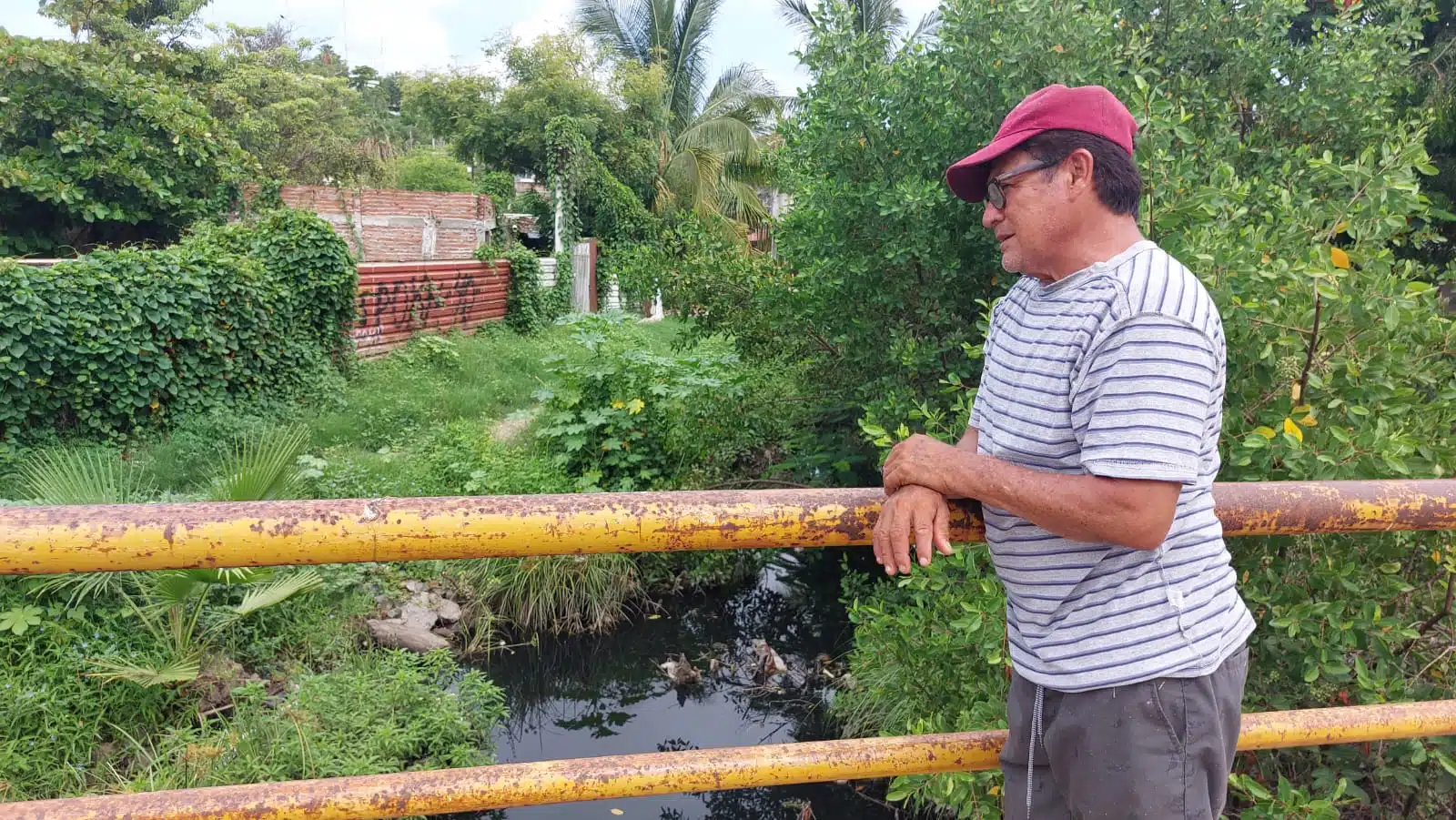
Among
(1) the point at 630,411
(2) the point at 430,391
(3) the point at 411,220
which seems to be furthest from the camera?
(3) the point at 411,220

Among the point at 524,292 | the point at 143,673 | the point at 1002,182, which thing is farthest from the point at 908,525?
the point at 524,292

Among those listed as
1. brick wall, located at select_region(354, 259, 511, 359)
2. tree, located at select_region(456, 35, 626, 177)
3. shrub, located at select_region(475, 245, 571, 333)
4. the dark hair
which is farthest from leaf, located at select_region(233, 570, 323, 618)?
tree, located at select_region(456, 35, 626, 177)

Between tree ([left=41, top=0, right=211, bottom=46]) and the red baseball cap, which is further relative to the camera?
tree ([left=41, top=0, right=211, bottom=46])

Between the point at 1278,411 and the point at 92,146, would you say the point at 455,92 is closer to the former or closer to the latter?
the point at 92,146

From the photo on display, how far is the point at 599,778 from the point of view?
132 centimetres

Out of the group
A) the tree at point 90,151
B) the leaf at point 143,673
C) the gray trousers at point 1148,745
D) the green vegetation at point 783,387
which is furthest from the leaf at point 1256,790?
the tree at point 90,151

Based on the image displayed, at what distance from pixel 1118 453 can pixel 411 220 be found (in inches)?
698

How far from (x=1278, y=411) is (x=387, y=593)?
204 inches

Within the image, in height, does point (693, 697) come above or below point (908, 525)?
below

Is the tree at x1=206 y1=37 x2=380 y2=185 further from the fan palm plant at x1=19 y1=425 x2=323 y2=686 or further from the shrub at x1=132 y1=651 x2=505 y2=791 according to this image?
the shrub at x1=132 y1=651 x2=505 y2=791

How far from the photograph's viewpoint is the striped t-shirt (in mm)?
1191

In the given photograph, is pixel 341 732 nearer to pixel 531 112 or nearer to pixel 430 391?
pixel 430 391

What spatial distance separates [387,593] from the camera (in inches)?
235

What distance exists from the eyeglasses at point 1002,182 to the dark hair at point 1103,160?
0.01 metres
